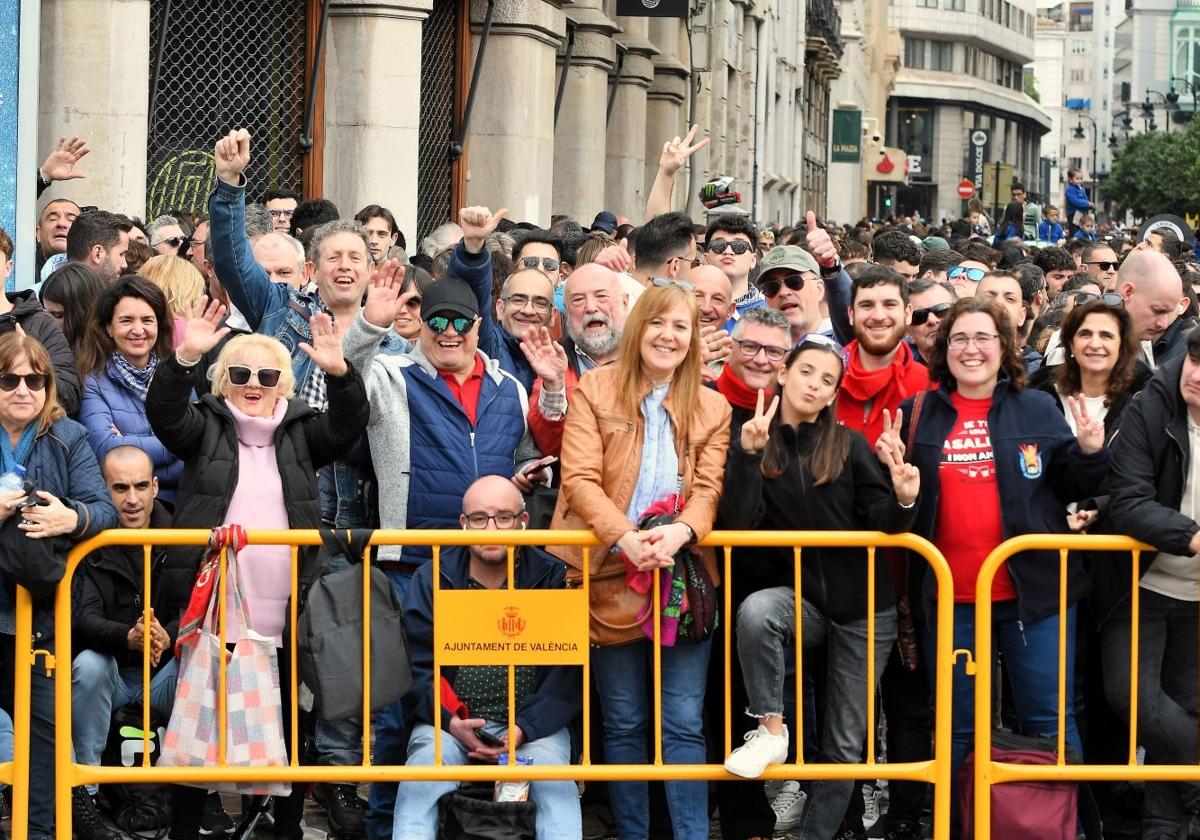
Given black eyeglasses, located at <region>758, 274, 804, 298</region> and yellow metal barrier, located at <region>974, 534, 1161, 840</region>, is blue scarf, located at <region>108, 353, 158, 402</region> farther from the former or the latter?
yellow metal barrier, located at <region>974, 534, 1161, 840</region>

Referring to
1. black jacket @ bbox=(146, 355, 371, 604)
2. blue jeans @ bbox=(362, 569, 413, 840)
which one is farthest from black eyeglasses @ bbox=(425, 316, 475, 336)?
blue jeans @ bbox=(362, 569, 413, 840)

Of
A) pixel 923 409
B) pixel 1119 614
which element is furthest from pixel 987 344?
pixel 1119 614

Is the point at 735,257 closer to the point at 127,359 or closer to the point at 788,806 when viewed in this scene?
the point at 788,806

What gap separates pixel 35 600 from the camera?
263 inches

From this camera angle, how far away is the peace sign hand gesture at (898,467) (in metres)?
A: 6.62

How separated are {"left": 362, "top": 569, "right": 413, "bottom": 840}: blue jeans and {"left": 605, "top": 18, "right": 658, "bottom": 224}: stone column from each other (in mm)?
17781

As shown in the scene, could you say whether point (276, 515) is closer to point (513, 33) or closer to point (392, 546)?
point (392, 546)

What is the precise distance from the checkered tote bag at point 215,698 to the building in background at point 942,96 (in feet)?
353

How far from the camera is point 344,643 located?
6.69 m

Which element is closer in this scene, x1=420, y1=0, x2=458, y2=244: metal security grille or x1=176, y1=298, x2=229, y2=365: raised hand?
x1=176, y1=298, x2=229, y2=365: raised hand

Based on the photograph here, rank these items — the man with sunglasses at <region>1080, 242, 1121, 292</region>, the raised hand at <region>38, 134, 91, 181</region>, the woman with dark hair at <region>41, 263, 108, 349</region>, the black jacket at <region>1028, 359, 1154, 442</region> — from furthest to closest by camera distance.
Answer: the man with sunglasses at <region>1080, 242, 1121, 292</region> < the raised hand at <region>38, 134, 91, 181</region> < the woman with dark hair at <region>41, 263, 108, 349</region> < the black jacket at <region>1028, 359, 1154, 442</region>

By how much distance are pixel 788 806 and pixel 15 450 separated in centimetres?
330

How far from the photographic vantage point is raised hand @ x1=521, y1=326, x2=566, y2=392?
738 centimetres

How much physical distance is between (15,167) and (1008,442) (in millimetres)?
5811
